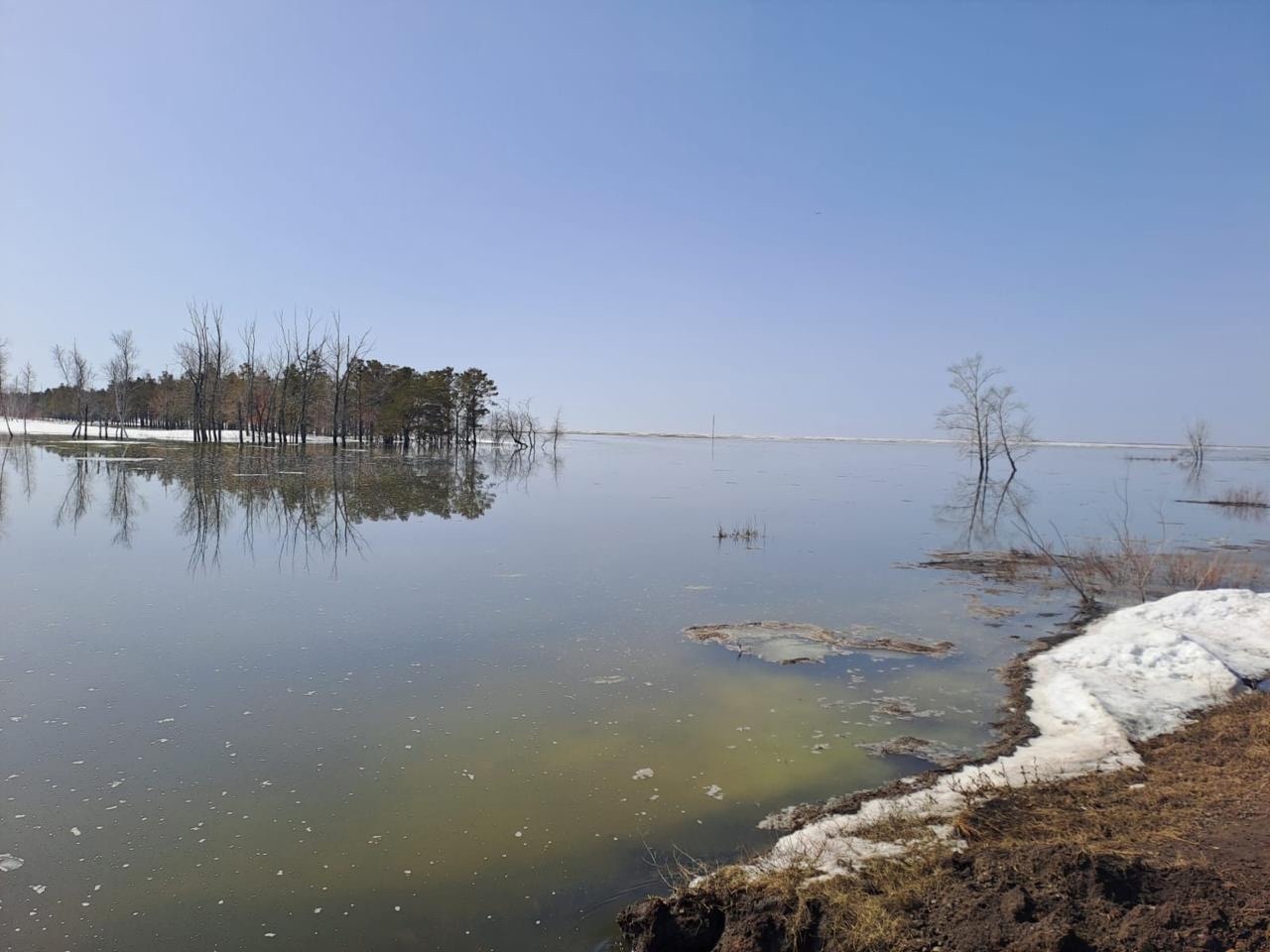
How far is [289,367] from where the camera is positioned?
2805 inches

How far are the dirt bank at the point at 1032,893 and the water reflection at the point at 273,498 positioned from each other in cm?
1197

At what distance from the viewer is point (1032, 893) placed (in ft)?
11.4

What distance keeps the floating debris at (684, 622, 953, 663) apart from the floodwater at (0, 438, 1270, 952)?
12.7 inches

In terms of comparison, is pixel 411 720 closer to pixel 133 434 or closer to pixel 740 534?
pixel 740 534

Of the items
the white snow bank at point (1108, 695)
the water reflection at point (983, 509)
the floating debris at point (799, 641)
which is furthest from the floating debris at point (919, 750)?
the water reflection at point (983, 509)

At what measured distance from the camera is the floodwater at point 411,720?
4.39 m

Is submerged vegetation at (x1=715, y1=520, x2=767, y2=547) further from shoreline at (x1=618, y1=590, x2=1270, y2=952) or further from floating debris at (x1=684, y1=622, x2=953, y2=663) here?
shoreline at (x1=618, y1=590, x2=1270, y2=952)

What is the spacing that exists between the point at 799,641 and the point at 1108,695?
3.91 metres

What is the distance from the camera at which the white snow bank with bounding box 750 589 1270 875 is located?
5086mm

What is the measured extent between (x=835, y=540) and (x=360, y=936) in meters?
18.1

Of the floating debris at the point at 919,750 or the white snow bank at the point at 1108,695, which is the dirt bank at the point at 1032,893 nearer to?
the white snow bank at the point at 1108,695

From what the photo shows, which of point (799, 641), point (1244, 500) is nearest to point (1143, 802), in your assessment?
point (799, 641)

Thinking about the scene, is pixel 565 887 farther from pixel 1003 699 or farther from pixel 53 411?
pixel 53 411

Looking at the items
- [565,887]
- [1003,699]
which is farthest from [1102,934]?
[1003,699]
